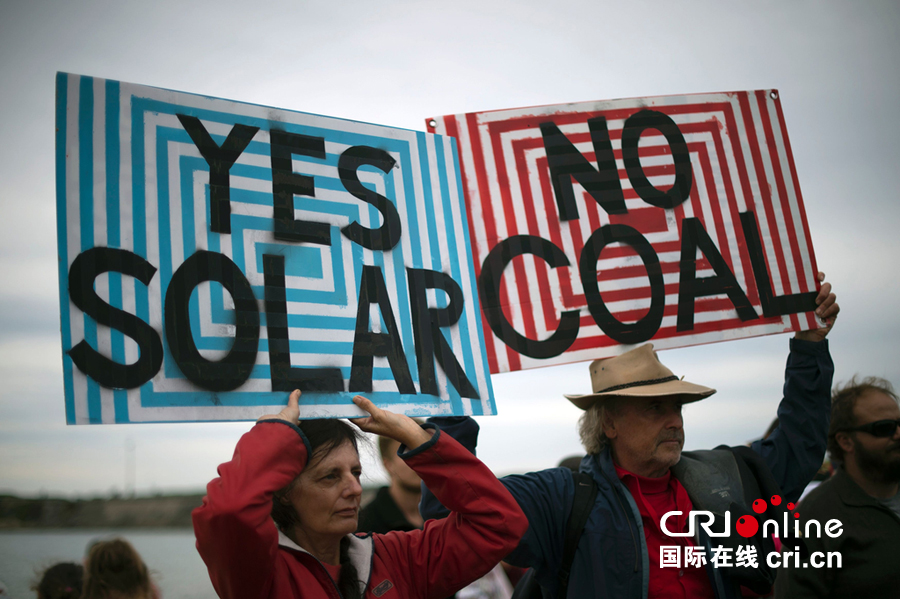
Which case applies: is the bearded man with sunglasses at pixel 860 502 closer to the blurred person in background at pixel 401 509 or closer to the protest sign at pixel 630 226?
the protest sign at pixel 630 226

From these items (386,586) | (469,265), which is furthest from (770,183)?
(386,586)

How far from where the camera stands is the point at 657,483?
253 cm

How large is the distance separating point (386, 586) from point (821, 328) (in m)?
2.13

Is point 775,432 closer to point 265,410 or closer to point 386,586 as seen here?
point 386,586

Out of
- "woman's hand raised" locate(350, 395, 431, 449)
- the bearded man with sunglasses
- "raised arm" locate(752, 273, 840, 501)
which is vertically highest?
"woman's hand raised" locate(350, 395, 431, 449)

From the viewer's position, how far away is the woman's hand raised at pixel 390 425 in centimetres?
188

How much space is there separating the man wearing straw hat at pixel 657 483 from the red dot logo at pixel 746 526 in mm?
16

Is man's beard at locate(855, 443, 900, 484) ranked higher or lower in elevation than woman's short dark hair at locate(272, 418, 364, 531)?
lower

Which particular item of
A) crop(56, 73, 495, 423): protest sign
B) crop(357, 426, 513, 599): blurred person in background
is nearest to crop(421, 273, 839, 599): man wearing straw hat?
crop(56, 73, 495, 423): protest sign

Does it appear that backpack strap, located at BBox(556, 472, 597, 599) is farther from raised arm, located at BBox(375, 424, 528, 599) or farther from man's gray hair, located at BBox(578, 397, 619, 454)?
raised arm, located at BBox(375, 424, 528, 599)

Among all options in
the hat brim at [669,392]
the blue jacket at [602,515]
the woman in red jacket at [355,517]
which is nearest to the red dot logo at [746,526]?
the blue jacket at [602,515]

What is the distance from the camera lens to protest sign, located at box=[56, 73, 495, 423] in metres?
1.78

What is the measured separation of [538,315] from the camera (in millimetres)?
2631

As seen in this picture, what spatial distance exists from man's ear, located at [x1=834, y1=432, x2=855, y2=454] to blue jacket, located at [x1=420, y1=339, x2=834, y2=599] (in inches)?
34.4
